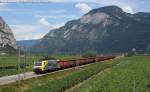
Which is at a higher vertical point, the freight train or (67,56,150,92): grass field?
the freight train

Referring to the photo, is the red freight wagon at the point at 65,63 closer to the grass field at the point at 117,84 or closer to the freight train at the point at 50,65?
the freight train at the point at 50,65

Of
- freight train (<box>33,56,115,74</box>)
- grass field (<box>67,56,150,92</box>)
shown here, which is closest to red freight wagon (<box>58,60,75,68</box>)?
freight train (<box>33,56,115,74</box>)

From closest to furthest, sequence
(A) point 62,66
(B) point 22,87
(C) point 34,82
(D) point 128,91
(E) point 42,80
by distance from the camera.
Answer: (D) point 128,91 → (B) point 22,87 → (C) point 34,82 → (E) point 42,80 → (A) point 62,66

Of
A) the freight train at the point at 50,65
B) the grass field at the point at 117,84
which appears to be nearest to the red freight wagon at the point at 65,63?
the freight train at the point at 50,65

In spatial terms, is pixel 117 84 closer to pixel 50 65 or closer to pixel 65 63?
pixel 50 65

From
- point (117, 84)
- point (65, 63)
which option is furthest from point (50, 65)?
point (117, 84)

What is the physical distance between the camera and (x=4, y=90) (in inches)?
2237

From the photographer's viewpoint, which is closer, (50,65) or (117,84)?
(117,84)

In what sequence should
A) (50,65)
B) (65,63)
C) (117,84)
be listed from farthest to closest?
(65,63)
(50,65)
(117,84)

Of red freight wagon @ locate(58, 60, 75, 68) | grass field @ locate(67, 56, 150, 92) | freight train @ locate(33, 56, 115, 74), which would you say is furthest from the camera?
red freight wagon @ locate(58, 60, 75, 68)

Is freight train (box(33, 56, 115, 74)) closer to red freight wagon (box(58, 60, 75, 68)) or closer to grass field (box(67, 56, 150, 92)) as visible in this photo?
red freight wagon (box(58, 60, 75, 68))

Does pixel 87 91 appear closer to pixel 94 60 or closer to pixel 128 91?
pixel 128 91

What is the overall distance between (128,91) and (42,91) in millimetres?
11087

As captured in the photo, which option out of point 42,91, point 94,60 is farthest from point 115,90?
point 94,60
